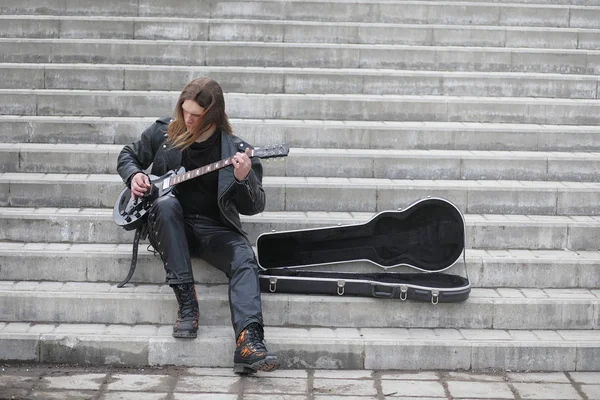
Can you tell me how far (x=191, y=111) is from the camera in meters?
5.88

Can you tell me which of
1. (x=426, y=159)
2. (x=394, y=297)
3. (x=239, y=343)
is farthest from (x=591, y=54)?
(x=239, y=343)

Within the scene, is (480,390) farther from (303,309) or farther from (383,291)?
(303,309)

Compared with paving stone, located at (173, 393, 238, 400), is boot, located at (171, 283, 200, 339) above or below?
above

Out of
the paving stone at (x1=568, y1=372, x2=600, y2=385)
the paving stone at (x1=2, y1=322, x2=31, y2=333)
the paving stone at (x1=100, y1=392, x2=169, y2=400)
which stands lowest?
the paving stone at (x1=100, y1=392, x2=169, y2=400)

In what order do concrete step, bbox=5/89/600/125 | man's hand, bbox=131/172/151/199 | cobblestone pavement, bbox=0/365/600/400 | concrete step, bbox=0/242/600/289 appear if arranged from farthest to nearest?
concrete step, bbox=5/89/600/125
concrete step, bbox=0/242/600/289
man's hand, bbox=131/172/151/199
cobblestone pavement, bbox=0/365/600/400

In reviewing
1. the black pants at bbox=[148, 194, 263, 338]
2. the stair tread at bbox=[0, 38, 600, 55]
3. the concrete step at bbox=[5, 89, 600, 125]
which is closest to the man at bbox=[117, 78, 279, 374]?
the black pants at bbox=[148, 194, 263, 338]

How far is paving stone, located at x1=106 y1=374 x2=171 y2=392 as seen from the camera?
5379mm

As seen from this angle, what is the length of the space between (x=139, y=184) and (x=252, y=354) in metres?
1.17

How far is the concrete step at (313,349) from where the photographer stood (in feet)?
18.7

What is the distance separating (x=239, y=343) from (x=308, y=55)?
11.2 feet

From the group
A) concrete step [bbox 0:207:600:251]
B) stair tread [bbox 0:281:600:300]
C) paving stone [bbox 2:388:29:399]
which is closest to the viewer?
paving stone [bbox 2:388:29:399]

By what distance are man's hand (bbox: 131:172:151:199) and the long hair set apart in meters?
0.29

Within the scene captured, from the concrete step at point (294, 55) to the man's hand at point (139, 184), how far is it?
2554 mm

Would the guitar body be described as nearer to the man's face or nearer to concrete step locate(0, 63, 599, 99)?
the man's face
